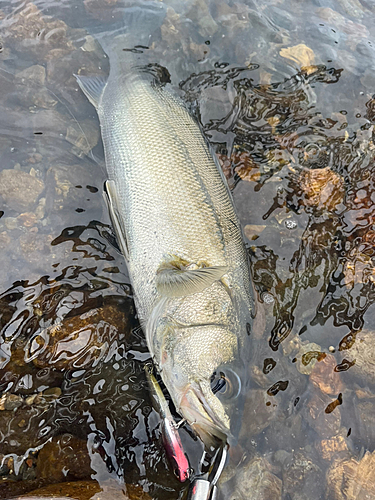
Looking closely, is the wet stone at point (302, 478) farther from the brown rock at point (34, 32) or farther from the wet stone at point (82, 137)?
the brown rock at point (34, 32)

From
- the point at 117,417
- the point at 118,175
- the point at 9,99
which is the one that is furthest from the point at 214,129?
the point at 117,417

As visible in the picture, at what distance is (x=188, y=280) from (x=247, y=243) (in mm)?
1054

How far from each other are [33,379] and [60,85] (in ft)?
10.4

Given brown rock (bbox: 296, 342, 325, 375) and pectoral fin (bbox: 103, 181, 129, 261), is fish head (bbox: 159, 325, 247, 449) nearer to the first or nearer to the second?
brown rock (bbox: 296, 342, 325, 375)

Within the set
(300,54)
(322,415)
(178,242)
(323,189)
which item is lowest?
(322,415)

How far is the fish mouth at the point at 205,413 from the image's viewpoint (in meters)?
2.39

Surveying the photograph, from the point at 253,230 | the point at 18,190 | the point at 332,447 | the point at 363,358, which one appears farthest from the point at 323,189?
the point at 18,190

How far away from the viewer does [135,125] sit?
3357 millimetres

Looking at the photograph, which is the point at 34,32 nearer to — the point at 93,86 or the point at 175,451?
the point at 93,86

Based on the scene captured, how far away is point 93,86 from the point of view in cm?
378

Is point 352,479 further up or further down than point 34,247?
further down

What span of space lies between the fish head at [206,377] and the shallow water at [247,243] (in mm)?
382

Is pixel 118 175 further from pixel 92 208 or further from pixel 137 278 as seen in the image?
pixel 137 278

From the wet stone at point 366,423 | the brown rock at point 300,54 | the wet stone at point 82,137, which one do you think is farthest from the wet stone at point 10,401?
the brown rock at point 300,54
